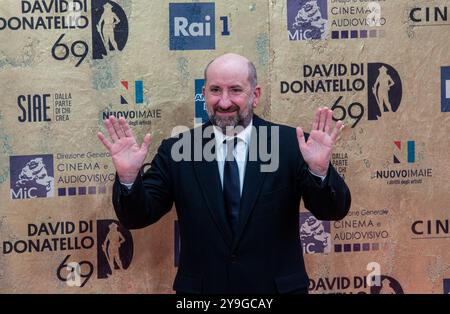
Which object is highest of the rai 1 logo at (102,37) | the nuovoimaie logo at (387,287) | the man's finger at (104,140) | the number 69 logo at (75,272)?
the rai 1 logo at (102,37)

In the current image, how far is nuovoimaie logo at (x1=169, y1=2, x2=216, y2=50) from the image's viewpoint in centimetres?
296

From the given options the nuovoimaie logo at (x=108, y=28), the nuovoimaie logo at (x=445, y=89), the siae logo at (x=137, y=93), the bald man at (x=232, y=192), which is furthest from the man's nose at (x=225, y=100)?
the nuovoimaie logo at (x=445, y=89)

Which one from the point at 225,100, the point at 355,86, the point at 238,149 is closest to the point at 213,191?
the point at 238,149

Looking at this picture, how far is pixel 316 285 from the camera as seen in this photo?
3.10 m

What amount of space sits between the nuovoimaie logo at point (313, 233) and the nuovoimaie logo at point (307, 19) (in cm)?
84

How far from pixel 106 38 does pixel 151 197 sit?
2.67 feet

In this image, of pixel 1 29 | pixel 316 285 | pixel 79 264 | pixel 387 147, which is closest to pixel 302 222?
pixel 316 285

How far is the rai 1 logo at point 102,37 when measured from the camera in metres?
2.92

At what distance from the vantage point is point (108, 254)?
9.95 feet

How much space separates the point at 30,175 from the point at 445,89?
1.95 metres

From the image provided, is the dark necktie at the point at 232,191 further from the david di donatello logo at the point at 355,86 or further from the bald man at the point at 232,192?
the david di donatello logo at the point at 355,86

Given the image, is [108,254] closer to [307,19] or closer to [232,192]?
[232,192]

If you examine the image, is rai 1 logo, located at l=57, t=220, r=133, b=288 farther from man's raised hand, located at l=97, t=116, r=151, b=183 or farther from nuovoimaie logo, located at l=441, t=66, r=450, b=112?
nuovoimaie logo, located at l=441, t=66, r=450, b=112

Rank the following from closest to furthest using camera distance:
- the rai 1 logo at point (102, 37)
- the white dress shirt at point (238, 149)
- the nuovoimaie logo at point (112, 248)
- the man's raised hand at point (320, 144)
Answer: the man's raised hand at point (320, 144) < the white dress shirt at point (238, 149) < the rai 1 logo at point (102, 37) < the nuovoimaie logo at point (112, 248)
